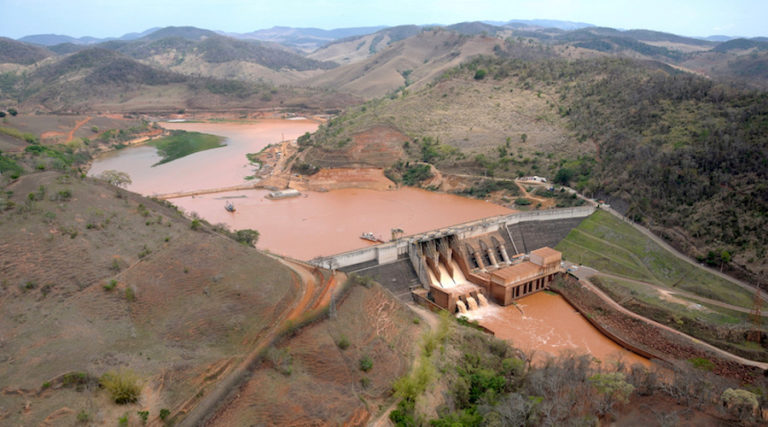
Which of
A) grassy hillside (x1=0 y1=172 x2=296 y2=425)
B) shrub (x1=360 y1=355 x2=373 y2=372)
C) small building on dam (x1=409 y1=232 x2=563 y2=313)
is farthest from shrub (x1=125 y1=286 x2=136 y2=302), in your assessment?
small building on dam (x1=409 y1=232 x2=563 y2=313)

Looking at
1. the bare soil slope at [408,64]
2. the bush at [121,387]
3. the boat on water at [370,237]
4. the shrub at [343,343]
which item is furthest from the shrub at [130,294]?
the bare soil slope at [408,64]

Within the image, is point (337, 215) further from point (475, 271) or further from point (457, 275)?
point (475, 271)

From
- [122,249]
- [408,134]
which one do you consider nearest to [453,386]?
[122,249]

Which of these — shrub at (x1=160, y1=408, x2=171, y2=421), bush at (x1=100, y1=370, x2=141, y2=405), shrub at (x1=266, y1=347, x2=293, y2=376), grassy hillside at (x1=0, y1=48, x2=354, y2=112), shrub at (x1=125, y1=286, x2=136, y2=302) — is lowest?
shrub at (x1=266, y1=347, x2=293, y2=376)

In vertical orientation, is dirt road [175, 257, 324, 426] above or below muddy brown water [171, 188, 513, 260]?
above

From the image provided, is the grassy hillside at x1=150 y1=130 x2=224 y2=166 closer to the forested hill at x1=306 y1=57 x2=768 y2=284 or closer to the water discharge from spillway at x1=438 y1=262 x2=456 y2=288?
the forested hill at x1=306 y1=57 x2=768 y2=284

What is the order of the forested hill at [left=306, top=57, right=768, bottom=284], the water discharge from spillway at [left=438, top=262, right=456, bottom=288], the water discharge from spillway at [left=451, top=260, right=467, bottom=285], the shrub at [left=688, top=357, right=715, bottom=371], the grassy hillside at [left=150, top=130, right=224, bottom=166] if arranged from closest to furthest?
the shrub at [left=688, top=357, right=715, bottom=371] → the water discharge from spillway at [left=438, top=262, right=456, bottom=288] → the forested hill at [left=306, top=57, right=768, bottom=284] → the water discharge from spillway at [left=451, top=260, right=467, bottom=285] → the grassy hillside at [left=150, top=130, right=224, bottom=166]

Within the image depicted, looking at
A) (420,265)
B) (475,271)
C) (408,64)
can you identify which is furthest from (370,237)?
(408,64)
